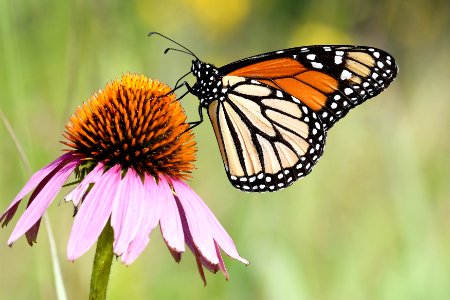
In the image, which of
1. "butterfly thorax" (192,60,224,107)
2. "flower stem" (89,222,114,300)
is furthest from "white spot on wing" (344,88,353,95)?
"flower stem" (89,222,114,300)

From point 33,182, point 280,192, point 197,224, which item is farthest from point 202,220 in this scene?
point 280,192

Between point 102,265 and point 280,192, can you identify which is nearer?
point 102,265

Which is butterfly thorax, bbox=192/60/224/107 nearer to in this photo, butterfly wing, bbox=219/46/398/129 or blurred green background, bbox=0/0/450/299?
butterfly wing, bbox=219/46/398/129

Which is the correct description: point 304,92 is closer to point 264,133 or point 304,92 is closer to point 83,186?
point 264,133

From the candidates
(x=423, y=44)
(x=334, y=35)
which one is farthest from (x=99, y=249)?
(x=423, y=44)

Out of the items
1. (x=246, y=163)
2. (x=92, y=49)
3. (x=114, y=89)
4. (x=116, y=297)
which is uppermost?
(x=92, y=49)

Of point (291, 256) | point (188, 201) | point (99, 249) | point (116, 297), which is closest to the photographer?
point (99, 249)

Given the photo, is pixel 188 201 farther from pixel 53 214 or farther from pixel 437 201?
pixel 437 201
